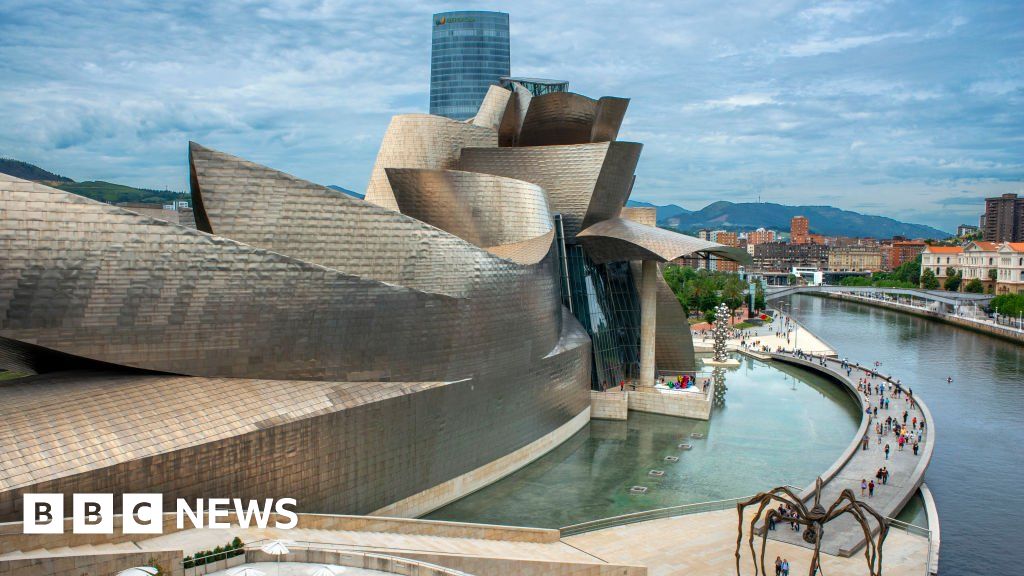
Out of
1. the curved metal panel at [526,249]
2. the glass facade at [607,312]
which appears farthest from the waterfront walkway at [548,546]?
the glass facade at [607,312]

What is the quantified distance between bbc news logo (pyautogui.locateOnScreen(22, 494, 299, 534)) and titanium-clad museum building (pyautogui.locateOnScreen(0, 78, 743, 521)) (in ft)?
1.04

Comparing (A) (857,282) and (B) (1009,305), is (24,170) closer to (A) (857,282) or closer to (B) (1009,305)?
(B) (1009,305)

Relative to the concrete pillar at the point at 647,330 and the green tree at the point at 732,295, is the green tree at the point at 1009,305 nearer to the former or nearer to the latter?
the green tree at the point at 732,295

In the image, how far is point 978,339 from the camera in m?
82.4

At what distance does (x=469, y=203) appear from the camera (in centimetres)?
3244

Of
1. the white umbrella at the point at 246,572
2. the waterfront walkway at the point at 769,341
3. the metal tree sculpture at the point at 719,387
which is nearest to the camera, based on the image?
the white umbrella at the point at 246,572

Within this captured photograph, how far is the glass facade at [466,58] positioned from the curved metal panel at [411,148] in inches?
3938

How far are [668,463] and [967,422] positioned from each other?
2210 centimetres

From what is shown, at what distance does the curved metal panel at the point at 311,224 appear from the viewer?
69.5ft

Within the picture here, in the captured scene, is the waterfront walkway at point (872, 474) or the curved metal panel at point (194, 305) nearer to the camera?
the curved metal panel at point (194, 305)

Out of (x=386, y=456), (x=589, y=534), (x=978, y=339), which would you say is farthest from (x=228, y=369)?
(x=978, y=339)

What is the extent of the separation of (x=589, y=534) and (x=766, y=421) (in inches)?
778

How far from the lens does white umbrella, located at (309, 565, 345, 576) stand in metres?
14.5

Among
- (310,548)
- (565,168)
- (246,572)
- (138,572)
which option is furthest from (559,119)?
(138,572)
